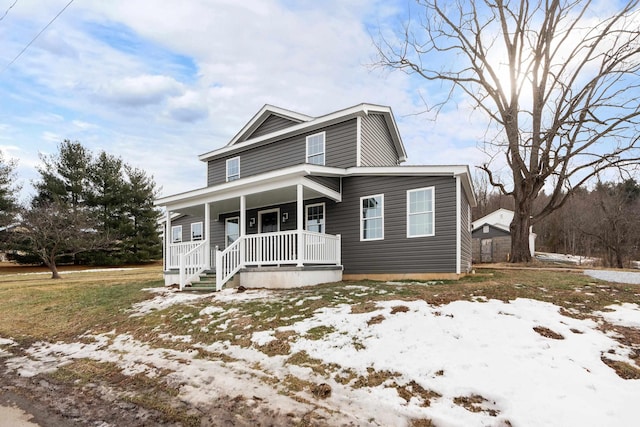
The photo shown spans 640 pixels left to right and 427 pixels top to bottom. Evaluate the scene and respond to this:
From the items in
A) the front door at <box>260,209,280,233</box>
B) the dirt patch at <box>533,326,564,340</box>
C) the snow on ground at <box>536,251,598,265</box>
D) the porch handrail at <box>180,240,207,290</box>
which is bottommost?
the snow on ground at <box>536,251,598,265</box>

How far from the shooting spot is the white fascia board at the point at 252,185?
35.1 ft

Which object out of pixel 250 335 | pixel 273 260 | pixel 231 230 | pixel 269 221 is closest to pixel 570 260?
pixel 269 221

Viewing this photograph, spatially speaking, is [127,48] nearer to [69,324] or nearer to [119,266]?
[69,324]

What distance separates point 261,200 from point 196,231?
7.45 m

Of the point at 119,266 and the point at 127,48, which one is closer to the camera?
the point at 127,48

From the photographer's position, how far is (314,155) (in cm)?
1428

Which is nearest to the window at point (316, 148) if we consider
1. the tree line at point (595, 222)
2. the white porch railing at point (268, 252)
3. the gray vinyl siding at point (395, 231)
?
the gray vinyl siding at point (395, 231)

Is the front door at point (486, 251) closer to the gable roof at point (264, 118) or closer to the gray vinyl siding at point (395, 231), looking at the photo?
the gray vinyl siding at point (395, 231)

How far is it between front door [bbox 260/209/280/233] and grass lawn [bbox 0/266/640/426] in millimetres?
4927

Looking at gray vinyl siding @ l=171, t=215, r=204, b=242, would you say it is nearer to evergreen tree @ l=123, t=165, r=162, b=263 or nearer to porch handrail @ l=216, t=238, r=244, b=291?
Answer: porch handrail @ l=216, t=238, r=244, b=291

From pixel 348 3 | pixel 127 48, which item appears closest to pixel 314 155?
pixel 348 3

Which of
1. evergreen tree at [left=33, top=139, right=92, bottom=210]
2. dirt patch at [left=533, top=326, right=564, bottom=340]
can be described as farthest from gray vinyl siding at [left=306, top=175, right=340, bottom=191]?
evergreen tree at [left=33, top=139, right=92, bottom=210]

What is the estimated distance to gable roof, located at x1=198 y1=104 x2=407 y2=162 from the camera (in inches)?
524

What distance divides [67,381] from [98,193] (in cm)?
3541
